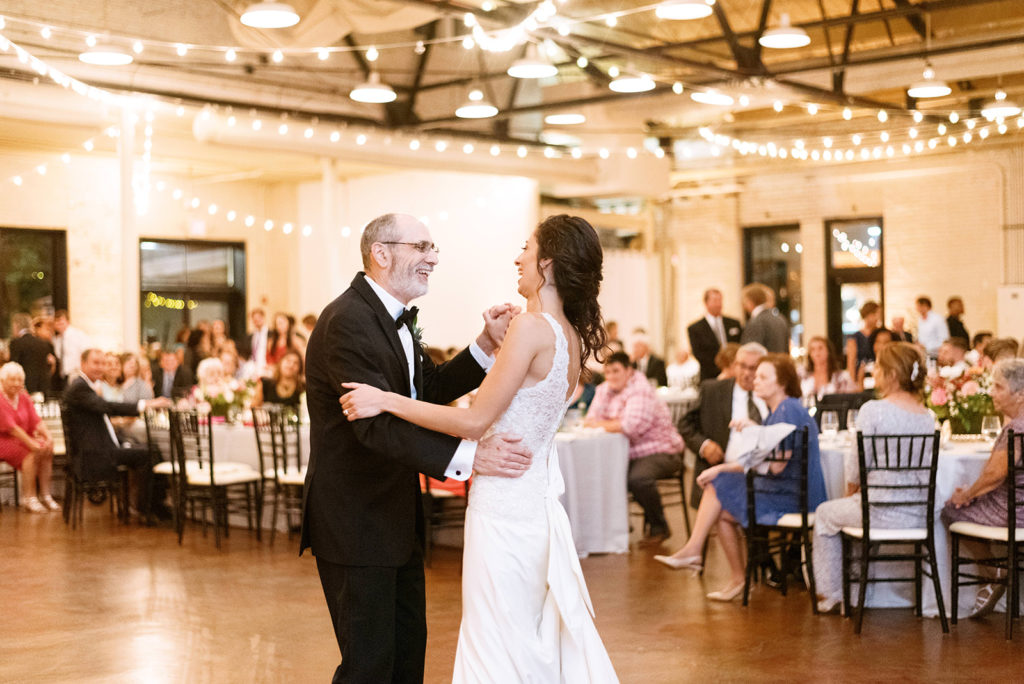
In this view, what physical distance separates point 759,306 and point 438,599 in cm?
526

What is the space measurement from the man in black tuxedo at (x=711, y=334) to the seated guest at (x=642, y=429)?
3408 millimetres

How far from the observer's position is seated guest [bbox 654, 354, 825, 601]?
623 centimetres

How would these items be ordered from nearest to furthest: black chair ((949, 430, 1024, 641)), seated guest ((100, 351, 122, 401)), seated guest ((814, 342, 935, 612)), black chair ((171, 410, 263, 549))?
black chair ((949, 430, 1024, 641)), seated guest ((814, 342, 935, 612)), black chair ((171, 410, 263, 549)), seated guest ((100, 351, 122, 401))

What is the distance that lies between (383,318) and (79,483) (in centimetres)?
692

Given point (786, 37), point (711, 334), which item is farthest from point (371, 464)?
Result: point (711, 334)

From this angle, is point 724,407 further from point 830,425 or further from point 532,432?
point 532,432

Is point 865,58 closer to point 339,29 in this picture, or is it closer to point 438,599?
point 339,29

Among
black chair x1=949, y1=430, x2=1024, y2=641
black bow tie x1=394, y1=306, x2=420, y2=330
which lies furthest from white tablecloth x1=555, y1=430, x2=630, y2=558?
black bow tie x1=394, y1=306, x2=420, y2=330

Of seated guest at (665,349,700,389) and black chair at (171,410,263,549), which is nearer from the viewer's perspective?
black chair at (171,410,263,549)

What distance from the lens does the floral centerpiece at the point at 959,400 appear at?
6.76 metres

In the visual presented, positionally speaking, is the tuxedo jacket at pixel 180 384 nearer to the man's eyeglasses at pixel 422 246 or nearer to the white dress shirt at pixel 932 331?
the man's eyeglasses at pixel 422 246

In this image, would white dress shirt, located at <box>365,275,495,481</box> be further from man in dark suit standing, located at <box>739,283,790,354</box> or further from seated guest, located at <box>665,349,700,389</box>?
seated guest, located at <box>665,349,700,389</box>

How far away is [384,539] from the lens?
3.11 m

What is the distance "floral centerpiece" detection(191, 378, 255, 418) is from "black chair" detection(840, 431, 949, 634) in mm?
5111
